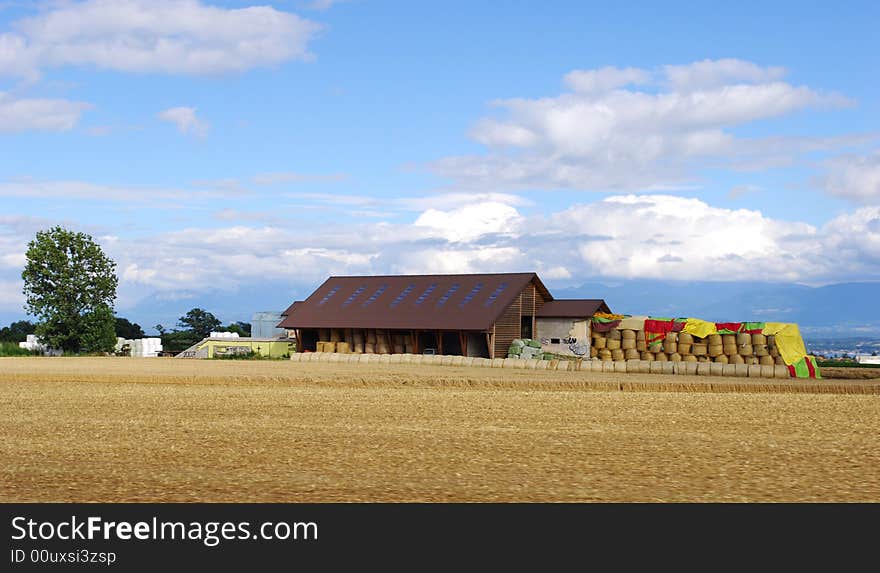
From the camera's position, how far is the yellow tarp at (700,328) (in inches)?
1277

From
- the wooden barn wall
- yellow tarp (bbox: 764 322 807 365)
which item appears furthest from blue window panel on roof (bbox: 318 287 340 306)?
yellow tarp (bbox: 764 322 807 365)

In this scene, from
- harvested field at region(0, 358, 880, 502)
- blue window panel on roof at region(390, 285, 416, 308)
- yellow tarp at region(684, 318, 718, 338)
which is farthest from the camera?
blue window panel on roof at region(390, 285, 416, 308)

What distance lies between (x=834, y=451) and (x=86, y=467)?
9.17 metres

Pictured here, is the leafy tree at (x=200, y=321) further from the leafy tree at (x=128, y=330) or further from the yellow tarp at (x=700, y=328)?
the yellow tarp at (x=700, y=328)

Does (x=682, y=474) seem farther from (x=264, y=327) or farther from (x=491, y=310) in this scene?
(x=264, y=327)

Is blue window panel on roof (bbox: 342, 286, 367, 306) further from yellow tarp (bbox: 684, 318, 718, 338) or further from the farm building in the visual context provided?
yellow tarp (bbox: 684, 318, 718, 338)

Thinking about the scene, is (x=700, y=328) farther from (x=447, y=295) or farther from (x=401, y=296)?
(x=401, y=296)

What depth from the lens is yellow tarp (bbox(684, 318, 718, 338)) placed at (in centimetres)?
3244

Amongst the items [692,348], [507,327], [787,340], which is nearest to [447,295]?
[507,327]

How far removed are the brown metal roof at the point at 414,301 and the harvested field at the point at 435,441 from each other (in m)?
13.2

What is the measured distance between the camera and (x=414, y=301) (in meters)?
38.8

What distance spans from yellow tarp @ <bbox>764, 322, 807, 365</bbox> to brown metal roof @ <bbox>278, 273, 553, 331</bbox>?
9.73 metres

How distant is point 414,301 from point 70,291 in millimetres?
13792
